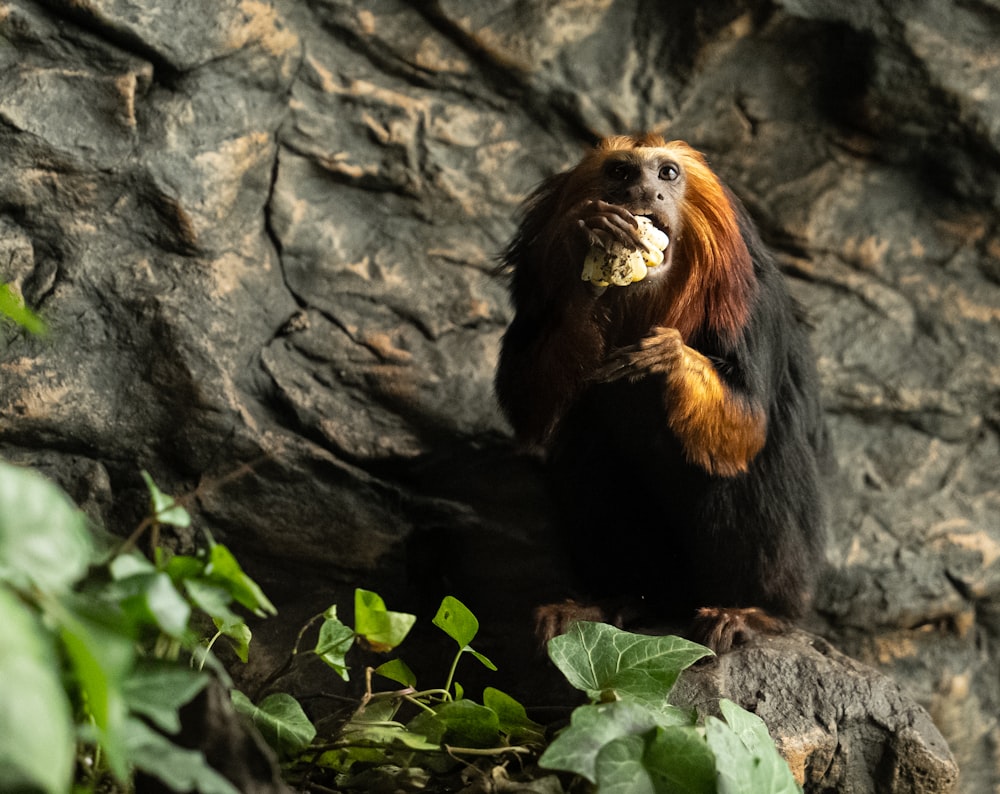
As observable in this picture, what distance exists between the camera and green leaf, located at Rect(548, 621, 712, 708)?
2771mm

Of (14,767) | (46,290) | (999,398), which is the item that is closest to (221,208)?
(46,290)

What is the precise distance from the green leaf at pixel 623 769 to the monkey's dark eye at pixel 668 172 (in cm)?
196

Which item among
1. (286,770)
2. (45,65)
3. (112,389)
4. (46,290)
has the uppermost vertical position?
(45,65)

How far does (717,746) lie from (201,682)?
1.23m

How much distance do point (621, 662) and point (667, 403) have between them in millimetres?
875

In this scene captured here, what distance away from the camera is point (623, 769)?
244cm

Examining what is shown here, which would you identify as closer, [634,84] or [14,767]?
[14,767]

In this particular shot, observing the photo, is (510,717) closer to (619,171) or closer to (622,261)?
(622,261)

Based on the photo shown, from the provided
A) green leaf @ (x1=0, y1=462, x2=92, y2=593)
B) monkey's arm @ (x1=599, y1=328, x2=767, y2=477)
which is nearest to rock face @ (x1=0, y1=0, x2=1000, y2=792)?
monkey's arm @ (x1=599, y1=328, x2=767, y2=477)

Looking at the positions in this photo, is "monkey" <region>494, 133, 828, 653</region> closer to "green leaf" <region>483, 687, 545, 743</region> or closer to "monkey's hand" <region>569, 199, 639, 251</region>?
"monkey's hand" <region>569, 199, 639, 251</region>

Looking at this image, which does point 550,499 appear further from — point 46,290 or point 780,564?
point 46,290

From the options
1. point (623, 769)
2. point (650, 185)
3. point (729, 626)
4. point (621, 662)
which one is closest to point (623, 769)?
point (623, 769)

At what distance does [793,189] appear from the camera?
4.89m

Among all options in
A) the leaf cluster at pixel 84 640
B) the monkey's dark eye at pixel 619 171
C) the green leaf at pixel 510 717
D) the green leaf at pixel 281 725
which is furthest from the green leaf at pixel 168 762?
the monkey's dark eye at pixel 619 171
